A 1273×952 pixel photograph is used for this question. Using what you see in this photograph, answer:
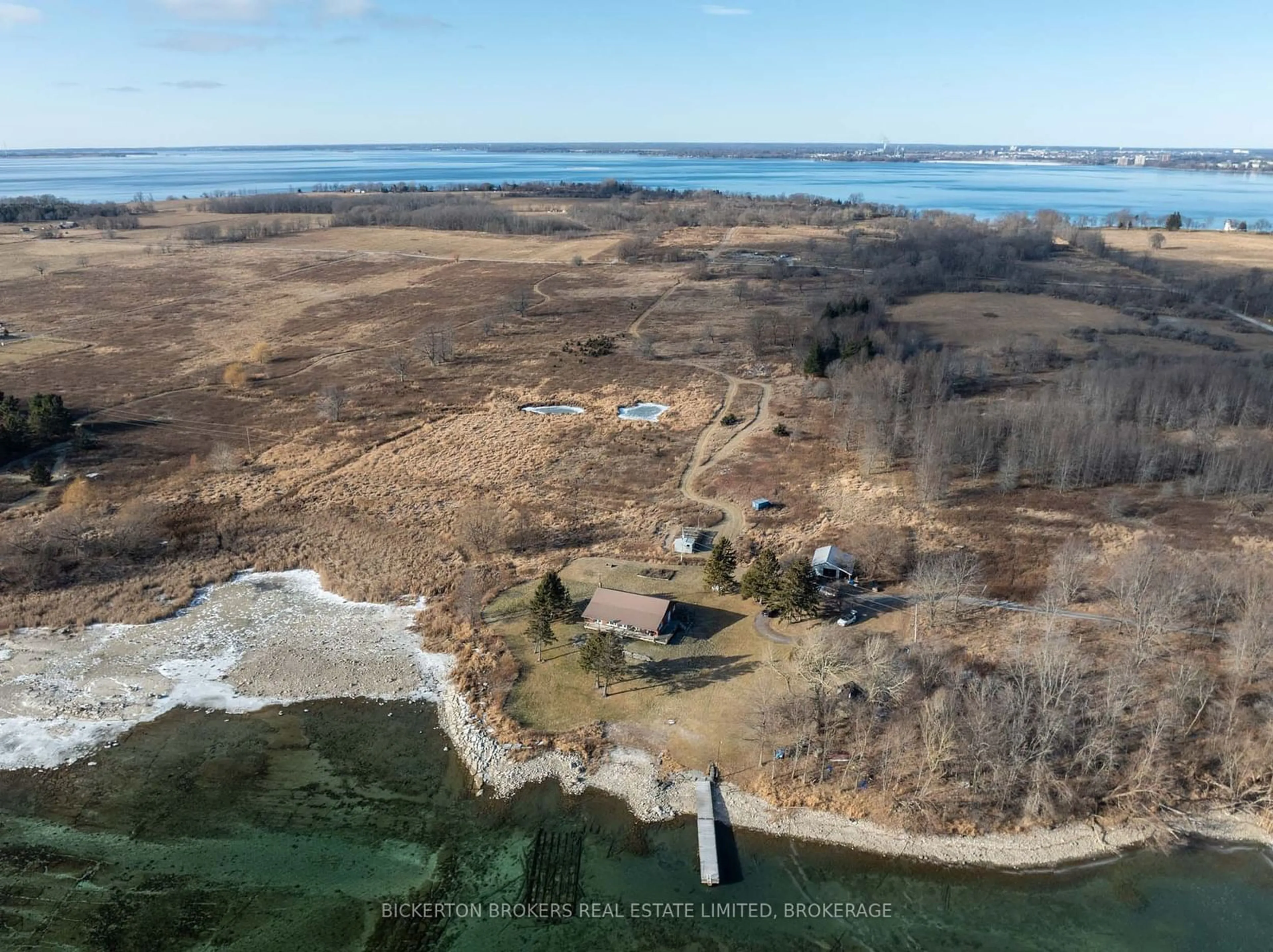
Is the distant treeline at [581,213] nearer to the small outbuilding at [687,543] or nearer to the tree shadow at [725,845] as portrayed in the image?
the small outbuilding at [687,543]

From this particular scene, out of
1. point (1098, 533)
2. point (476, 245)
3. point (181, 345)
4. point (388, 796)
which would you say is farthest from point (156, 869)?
point (476, 245)

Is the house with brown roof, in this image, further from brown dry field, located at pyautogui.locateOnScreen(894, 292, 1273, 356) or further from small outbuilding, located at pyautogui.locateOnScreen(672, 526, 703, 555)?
brown dry field, located at pyautogui.locateOnScreen(894, 292, 1273, 356)

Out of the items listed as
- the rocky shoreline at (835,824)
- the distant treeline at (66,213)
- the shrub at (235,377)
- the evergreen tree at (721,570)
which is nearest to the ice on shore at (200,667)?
the rocky shoreline at (835,824)

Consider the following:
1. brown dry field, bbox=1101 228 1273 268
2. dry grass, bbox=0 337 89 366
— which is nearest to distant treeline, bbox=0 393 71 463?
dry grass, bbox=0 337 89 366

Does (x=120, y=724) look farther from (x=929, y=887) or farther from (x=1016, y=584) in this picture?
(x=1016, y=584)

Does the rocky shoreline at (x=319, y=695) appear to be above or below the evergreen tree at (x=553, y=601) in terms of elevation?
below

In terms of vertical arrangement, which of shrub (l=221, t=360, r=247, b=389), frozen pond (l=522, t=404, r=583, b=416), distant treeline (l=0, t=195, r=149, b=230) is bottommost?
frozen pond (l=522, t=404, r=583, b=416)

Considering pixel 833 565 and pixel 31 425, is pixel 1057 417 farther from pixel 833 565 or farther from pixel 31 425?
pixel 31 425
